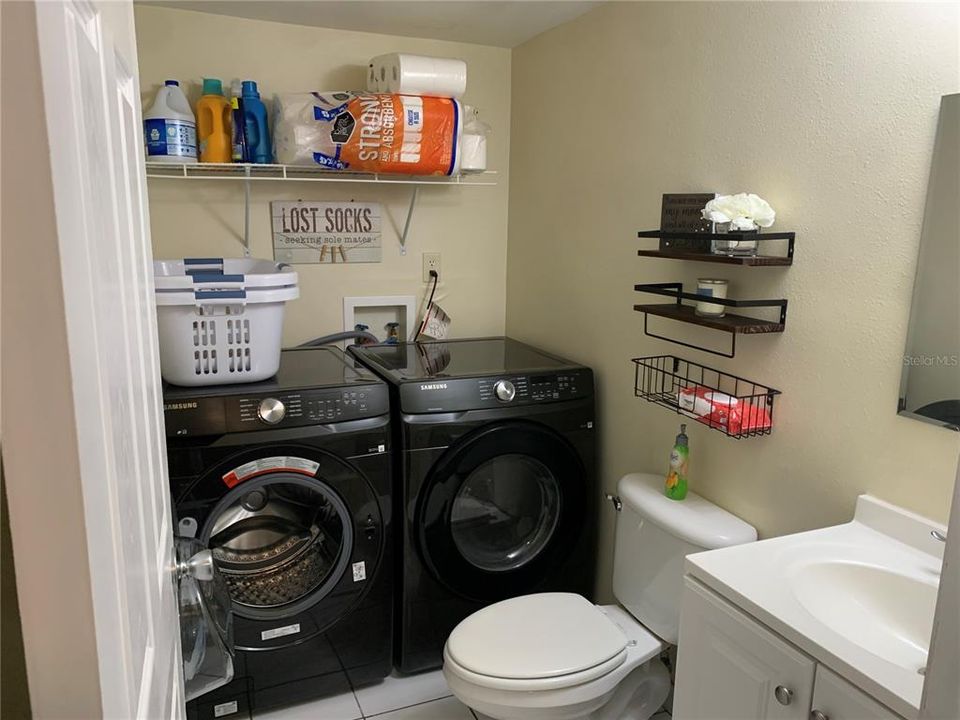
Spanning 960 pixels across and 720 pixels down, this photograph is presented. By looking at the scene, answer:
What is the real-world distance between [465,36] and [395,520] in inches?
69.4

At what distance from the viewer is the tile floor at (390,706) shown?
219 cm

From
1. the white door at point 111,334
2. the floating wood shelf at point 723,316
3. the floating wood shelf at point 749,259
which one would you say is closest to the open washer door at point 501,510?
the floating wood shelf at point 723,316

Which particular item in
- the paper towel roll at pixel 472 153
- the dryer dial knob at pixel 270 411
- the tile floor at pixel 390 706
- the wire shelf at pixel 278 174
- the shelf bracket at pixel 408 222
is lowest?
the tile floor at pixel 390 706

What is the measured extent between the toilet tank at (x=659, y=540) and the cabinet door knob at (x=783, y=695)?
505mm

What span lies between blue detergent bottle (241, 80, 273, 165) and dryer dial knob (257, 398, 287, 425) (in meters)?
0.86

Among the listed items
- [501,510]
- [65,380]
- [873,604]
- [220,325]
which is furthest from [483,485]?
[65,380]

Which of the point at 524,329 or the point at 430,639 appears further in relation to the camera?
the point at 524,329

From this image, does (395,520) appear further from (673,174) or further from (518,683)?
(673,174)

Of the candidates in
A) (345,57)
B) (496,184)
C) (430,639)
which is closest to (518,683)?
(430,639)

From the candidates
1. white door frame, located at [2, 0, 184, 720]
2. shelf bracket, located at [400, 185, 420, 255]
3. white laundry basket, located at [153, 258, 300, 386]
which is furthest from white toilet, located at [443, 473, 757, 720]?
white door frame, located at [2, 0, 184, 720]

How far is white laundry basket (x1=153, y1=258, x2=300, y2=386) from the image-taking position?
1912 millimetres

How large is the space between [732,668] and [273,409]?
51.5 inches

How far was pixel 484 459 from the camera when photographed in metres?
2.25

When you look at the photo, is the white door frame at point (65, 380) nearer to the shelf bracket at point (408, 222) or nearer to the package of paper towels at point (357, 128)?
the package of paper towels at point (357, 128)
